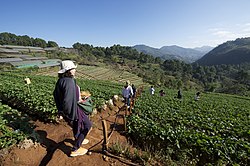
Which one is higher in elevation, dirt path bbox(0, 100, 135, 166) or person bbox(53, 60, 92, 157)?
person bbox(53, 60, 92, 157)

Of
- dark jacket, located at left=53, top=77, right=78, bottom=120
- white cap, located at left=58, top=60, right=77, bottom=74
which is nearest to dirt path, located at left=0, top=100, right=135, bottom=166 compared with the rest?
dark jacket, located at left=53, top=77, right=78, bottom=120

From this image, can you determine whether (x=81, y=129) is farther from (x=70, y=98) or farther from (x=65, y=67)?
(x=65, y=67)

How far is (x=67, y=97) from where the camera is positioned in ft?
12.1

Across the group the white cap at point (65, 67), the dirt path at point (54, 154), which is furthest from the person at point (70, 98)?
the dirt path at point (54, 154)

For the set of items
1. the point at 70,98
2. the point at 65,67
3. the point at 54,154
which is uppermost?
the point at 65,67

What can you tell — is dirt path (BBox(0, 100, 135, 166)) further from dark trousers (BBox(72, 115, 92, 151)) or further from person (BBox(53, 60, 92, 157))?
dark trousers (BBox(72, 115, 92, 151))

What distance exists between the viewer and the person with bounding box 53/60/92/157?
12.1 ft

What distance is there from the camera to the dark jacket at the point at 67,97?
368 cm

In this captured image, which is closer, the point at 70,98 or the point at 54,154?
the point at 70,98

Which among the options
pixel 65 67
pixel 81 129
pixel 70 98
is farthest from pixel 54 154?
pixel 65 67

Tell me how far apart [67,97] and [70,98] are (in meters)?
0.08

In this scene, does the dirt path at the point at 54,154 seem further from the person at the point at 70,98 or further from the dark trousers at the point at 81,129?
the dark trousers at the point at 81,129

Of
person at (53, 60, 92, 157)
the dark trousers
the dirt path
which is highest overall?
person at (53, 60, 92, 157)

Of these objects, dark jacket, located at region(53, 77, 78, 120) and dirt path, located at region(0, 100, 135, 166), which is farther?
A: dirt path, located at region(0, 100, 135, 166)
